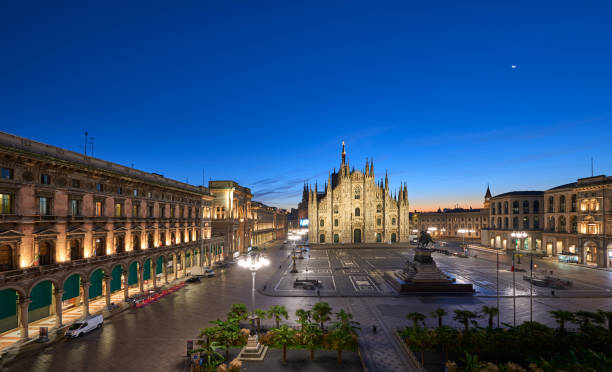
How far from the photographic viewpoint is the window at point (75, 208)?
27.0m

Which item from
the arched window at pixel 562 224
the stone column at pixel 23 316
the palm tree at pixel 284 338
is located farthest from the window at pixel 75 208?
the arched window at pixel 562 224

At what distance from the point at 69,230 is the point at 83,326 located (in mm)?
8236

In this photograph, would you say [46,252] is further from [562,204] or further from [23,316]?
[562,204]

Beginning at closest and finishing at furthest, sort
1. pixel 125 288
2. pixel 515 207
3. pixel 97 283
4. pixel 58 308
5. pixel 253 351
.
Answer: pixel 253 351 < pixel 58 308 < pixel 97 283 < pixel 125 288 < pixel 515 207

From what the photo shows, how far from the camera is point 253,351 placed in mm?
19844

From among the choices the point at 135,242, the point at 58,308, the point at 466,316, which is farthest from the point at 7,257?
the point at 466,316

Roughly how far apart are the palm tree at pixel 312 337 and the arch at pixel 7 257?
71.5ft

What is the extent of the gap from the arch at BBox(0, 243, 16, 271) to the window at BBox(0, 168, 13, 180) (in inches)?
187

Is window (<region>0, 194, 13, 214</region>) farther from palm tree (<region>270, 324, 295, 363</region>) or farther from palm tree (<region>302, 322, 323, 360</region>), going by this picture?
palm tree (<region>302, 322, 323, 360</region>)

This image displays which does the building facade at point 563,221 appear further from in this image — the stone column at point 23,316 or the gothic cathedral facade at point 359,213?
the stone column at point 23,316

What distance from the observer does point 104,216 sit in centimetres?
3044

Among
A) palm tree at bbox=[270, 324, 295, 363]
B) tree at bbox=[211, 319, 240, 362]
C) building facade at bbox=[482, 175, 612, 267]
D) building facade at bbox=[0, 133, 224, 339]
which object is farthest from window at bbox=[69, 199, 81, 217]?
building facade at bbox=[482, 175, 612, 267]

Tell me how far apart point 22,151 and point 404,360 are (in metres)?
30.0

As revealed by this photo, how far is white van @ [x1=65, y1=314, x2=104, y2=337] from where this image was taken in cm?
2274
